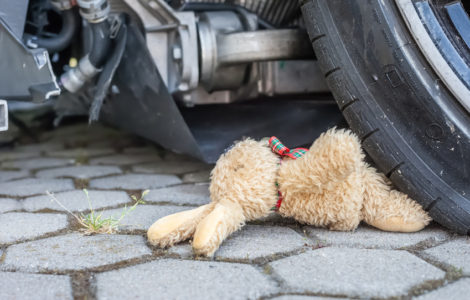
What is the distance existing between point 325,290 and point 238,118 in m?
1.14

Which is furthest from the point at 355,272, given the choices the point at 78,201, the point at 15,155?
the point at 15,155

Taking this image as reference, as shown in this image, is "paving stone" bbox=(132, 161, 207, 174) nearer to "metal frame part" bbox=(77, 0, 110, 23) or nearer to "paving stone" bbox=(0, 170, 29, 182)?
"paving stone" bbox=(0, 170, 29, 182)

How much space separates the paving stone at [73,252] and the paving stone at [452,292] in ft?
1.70

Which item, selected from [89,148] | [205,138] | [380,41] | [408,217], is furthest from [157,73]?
[89,148]

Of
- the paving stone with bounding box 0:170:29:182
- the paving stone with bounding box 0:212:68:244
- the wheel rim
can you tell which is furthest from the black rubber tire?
the paving stone with bounding box 0:170:29:182

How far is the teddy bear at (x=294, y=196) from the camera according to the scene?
1.05 m

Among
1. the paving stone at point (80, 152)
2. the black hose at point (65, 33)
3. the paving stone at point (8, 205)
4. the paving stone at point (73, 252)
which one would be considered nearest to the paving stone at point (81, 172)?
the paving stone at point (80, 152)

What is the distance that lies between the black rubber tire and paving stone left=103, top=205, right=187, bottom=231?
519mm

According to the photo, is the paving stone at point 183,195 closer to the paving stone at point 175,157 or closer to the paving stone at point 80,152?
the paving stone at point 175,157

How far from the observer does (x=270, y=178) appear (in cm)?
111

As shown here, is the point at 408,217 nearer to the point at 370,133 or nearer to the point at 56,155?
the point at 370,133

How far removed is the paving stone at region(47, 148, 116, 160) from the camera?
2.15 meters

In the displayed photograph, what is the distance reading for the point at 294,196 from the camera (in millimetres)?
1126

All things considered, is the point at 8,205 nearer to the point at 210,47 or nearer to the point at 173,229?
the point at 173,229
